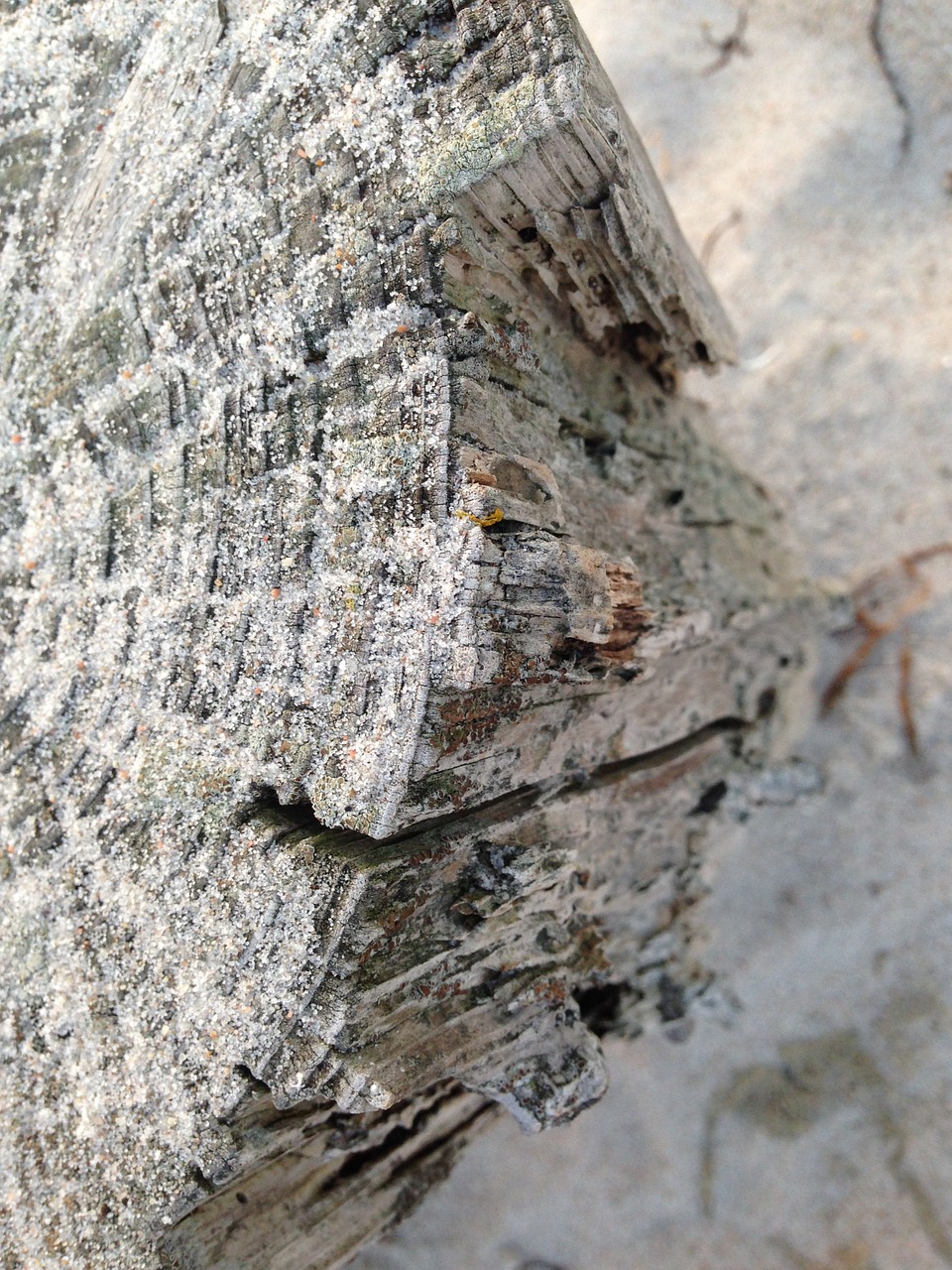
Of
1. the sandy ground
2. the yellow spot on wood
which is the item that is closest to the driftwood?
the yellow spot on wood

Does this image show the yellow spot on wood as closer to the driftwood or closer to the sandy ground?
the driftwood

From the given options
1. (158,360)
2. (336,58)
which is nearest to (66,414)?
(158,360)

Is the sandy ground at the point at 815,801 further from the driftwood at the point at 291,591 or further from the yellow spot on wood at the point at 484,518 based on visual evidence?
the yellow spot on wood at the point at 484,518

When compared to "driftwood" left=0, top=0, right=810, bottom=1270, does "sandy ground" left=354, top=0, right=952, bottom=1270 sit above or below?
below

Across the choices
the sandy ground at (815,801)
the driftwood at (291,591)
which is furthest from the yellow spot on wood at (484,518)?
the sandy ground at (815,801)

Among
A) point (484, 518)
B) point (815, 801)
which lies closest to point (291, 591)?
point (484, 518)

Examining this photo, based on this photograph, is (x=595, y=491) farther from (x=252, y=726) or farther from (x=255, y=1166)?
(x=255, y=1166)
